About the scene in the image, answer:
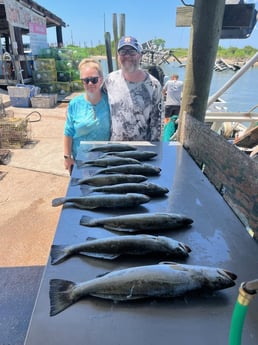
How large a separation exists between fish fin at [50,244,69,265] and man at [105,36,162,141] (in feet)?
7.79

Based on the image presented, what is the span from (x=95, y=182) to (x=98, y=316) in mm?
1311

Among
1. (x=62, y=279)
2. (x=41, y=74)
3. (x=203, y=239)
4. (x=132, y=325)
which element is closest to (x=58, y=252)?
(x=62, y=279)

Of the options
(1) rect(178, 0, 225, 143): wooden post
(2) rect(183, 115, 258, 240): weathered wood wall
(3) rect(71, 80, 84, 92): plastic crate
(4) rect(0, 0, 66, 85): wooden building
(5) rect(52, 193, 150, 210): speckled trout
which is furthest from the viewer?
(3) rect(71, 80, 84, 92): plastic crate

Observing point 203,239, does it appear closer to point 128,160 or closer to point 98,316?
point 98,316

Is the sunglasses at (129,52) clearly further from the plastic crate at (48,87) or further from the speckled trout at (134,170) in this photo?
the plastic crate at (48,87)

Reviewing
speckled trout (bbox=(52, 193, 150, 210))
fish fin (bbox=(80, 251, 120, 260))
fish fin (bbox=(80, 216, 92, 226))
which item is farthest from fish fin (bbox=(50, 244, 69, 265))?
speckled trout (bbox=(52, 193, 150, 210))

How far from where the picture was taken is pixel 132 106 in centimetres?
365

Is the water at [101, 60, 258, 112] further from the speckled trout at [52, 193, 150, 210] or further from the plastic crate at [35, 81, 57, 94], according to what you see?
the speckled trout at [52, 193, 150, 210]

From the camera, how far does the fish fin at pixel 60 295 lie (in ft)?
4.14

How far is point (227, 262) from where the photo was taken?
1539 millimetres

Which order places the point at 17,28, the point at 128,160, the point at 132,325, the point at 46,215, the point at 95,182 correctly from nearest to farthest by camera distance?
the point at 132,325, the point at 95,182, the point at 128,160, the point at 46,215, the point at 17,28

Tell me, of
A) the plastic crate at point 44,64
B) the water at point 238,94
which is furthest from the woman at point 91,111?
the plastic crate at point 44,64

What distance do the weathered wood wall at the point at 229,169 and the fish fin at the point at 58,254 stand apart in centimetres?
121

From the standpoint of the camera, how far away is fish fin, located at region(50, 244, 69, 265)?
154cm
